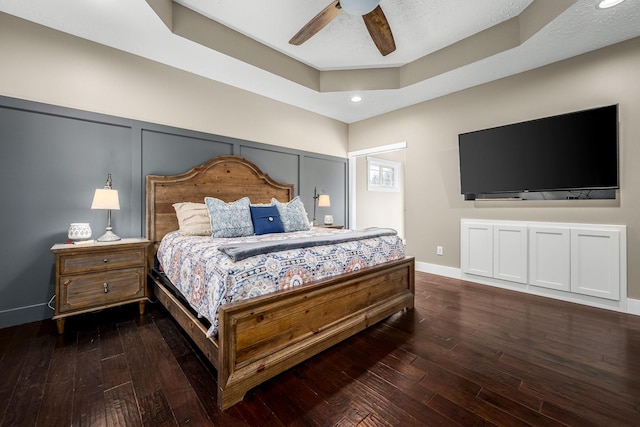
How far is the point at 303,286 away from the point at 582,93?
3.68 m

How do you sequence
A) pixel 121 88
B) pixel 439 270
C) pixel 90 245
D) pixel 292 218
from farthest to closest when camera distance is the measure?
pixel 439 270
pixel 292 218
pixel 121 88
pixel 90 245

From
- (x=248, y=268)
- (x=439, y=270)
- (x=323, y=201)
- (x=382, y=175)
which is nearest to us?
(x=248, y=268)

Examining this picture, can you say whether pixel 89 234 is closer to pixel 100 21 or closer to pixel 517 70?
pixel 100 21

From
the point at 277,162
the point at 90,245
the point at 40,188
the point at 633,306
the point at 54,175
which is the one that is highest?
the point at 277,162

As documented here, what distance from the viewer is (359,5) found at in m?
2.11

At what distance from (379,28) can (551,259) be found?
124 inches

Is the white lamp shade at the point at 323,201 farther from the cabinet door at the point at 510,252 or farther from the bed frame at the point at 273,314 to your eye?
the cabinet door at the point at 510,252

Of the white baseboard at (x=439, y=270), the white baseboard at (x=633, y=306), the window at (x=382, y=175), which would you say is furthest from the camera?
the window at (x=382, y=175)

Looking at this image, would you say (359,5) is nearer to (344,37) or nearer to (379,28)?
(379,28)

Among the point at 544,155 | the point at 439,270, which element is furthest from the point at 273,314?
the point at 544,155

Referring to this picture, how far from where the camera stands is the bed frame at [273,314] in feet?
4.93

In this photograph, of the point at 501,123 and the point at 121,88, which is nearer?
the point at 121,88

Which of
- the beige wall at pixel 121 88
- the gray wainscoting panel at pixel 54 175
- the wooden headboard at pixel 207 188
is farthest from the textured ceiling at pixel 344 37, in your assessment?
the wooden headboard at pixel 207 188

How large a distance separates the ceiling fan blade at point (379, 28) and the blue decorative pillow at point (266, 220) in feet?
6.83
